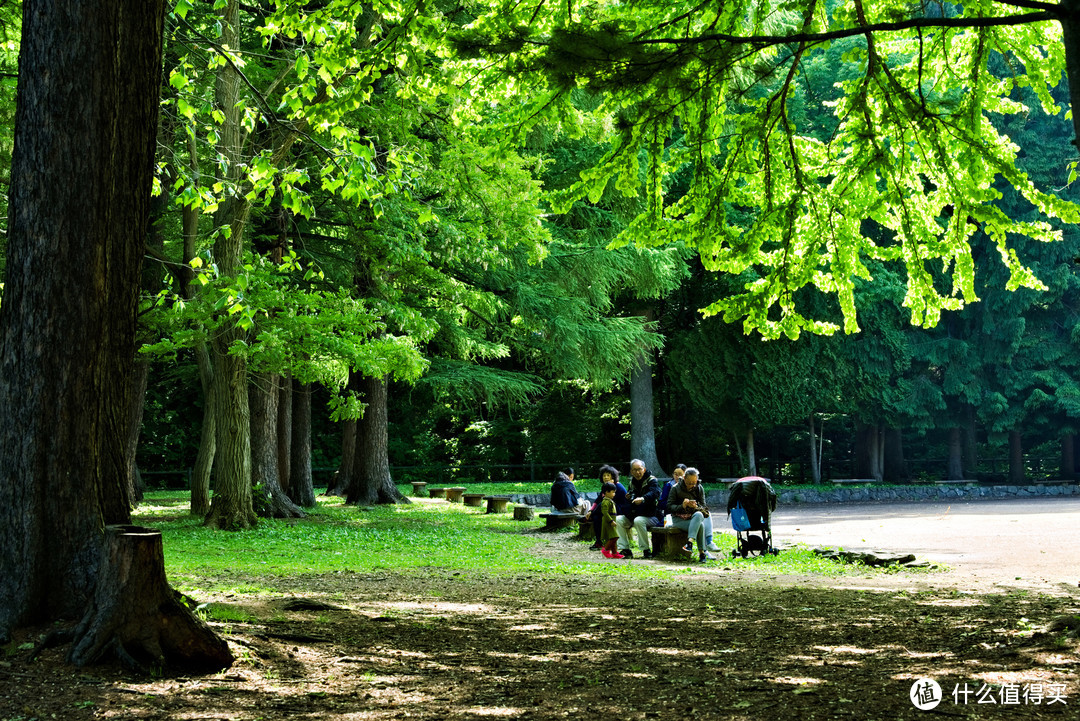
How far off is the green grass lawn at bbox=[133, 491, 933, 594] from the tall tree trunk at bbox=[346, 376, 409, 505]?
105 inches

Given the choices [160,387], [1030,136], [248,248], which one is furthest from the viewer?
[160,387]

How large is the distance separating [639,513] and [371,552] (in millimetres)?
3567

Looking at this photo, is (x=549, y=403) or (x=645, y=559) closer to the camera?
(x=645, y=559)

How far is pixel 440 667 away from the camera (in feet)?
18.0

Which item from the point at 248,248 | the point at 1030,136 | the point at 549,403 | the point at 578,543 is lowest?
the point at 578,543

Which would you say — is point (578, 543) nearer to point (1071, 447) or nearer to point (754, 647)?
point (754, 647)

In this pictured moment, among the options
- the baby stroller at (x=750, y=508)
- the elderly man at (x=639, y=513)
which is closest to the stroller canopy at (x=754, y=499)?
the baby stroller at (x=750, y=508)

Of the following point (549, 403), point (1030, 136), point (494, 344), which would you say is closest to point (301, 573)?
point (494, 344)

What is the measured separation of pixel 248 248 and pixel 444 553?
8268 mm

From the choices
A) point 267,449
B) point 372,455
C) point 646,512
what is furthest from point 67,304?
point 372,455

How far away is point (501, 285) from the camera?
22297 mm

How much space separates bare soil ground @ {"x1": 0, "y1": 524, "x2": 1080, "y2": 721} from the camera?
14.6 feet

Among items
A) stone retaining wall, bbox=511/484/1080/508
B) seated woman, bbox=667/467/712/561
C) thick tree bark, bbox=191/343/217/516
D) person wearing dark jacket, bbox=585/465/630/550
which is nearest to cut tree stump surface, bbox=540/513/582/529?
person wearing dark jacket, bbox=585/465/630/550

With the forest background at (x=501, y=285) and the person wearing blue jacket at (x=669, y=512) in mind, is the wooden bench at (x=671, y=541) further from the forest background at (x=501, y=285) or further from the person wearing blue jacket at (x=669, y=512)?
the forest background at (x=501, y=285)
